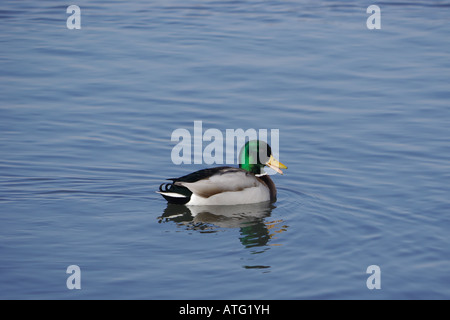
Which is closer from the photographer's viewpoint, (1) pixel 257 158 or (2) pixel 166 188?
(2) pixel 166 188

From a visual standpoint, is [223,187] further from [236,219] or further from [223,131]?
[223,131]

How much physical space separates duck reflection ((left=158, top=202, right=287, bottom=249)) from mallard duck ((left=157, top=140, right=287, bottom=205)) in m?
0.10

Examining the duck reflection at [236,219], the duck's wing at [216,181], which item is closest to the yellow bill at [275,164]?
the duck's wing at [216,181]

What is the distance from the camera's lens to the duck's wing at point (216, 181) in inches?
474

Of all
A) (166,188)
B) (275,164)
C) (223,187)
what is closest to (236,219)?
(223,187)

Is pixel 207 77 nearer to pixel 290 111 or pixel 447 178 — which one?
pixel 290 111

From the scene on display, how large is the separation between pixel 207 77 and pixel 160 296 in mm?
9337

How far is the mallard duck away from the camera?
1202 cm

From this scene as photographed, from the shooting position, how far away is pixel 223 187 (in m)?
12.3

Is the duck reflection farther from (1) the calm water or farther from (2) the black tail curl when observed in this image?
(2) the black tail curl

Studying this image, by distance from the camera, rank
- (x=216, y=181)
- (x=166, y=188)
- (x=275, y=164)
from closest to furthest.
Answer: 1. (x=166, y=188)
2. (x=216, y=181)
3. (x=275, y=164)

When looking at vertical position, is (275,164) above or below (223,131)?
below

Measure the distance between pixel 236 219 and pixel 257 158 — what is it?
5.31 feet

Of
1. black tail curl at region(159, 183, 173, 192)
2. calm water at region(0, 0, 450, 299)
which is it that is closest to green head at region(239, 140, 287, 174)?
calm water at region(0, 0, 450, 299)
